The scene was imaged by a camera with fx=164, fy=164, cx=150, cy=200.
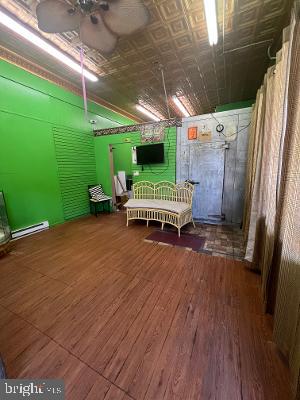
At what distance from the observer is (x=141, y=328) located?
1489 millimetres

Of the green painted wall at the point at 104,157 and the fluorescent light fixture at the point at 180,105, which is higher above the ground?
the fluorescent light fixture at the point at 180,105

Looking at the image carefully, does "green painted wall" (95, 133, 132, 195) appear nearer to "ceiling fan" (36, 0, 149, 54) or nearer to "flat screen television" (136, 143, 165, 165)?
"flat screen television" (136, 143, 165, 165)

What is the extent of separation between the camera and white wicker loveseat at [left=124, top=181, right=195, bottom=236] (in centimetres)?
352

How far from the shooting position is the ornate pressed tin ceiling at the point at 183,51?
7.98ft

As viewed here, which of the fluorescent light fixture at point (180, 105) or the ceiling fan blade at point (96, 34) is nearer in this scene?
the ceiling fan blade at point (96, 34)

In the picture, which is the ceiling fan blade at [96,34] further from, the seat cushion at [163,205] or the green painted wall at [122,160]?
the green painted wall at [122,160]

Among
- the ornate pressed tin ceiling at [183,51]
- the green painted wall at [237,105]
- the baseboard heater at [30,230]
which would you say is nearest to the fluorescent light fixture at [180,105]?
the ornate pressed tin ceiling at [183,51]

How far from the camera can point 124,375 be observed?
3.78 feet

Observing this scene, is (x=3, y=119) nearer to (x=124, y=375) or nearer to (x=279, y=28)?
(x=124, y=375)

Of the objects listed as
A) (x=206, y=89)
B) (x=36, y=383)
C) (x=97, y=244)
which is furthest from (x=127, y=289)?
(x=206, y=89)

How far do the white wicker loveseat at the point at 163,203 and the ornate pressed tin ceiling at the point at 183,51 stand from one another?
262 centimetres

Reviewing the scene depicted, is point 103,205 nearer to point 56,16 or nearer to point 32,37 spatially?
point 32,37

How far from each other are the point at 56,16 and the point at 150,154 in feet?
9.31

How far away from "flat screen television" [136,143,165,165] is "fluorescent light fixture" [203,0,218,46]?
6.83 ft
